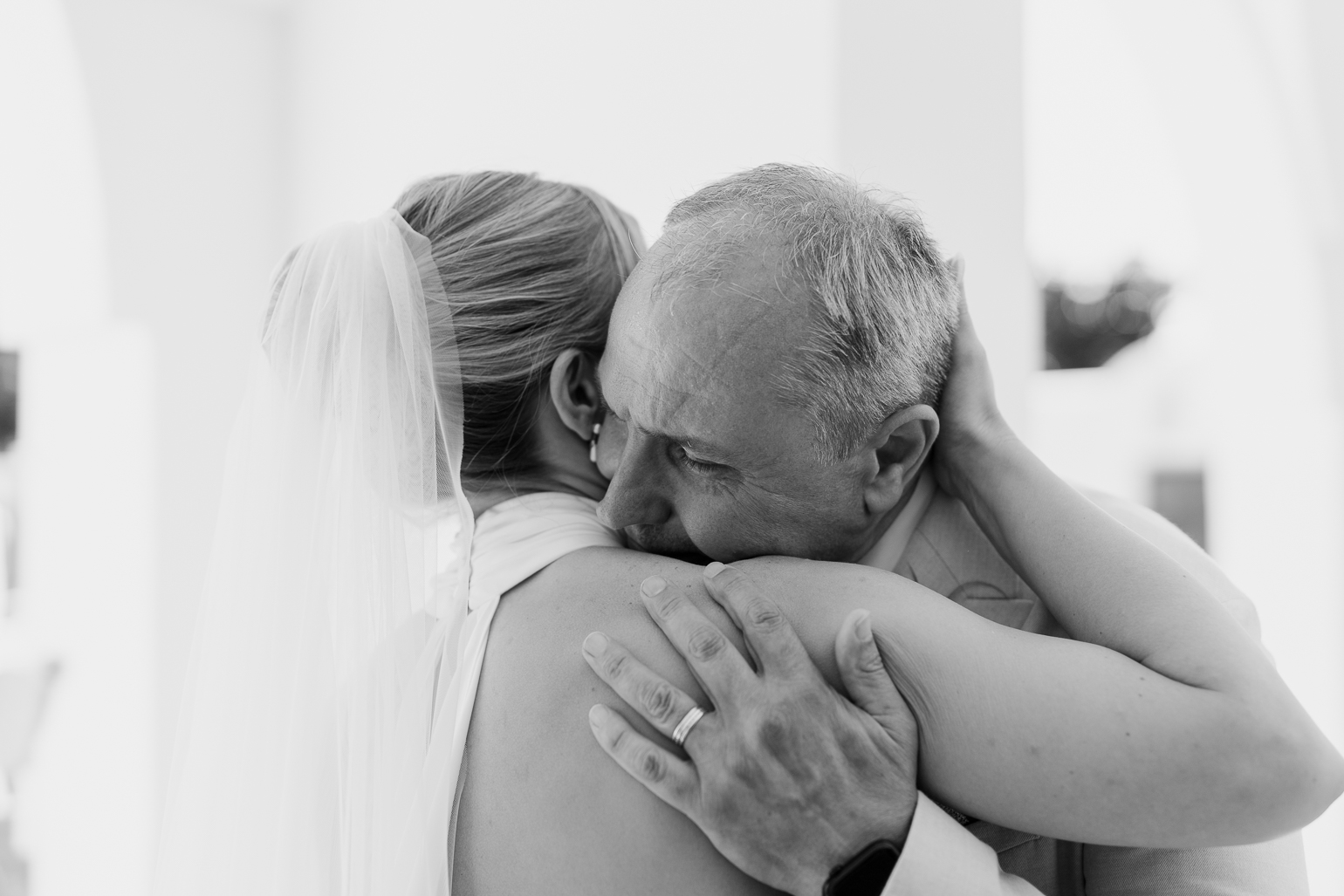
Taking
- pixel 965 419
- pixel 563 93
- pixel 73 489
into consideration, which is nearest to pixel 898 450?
pixel 965 419

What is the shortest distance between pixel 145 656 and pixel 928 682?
395 centimetres

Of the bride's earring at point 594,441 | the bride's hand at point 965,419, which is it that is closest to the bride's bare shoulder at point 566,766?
the bride's earring at point 594,441

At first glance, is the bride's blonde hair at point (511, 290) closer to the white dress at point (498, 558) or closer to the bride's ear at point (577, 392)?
the bride's ear at point (577, 392)

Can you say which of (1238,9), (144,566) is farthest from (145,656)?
(1238,9)

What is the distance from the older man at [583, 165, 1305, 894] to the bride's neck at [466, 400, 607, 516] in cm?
16

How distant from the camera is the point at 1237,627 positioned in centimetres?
118

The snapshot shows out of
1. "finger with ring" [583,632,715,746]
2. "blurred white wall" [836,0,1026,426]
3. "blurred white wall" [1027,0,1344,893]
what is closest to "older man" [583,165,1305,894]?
"finger with ring" [583,632,715,746]

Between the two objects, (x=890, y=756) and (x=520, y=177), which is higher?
(x=520, y=177)

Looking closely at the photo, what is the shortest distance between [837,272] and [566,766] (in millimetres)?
650

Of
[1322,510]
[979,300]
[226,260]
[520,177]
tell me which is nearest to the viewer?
[520,177]

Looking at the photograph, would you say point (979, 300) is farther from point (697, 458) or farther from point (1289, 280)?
point (1289, 280)

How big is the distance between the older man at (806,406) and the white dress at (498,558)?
73 millimetres

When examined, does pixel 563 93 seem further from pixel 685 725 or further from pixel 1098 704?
pixel 1098 704

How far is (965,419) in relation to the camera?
56.6 inches
